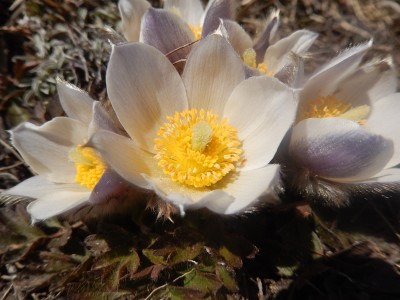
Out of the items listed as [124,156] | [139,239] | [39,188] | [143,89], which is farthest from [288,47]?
[39,188]

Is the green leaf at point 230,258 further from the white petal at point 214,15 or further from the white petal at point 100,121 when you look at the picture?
the white petal at point 214,15

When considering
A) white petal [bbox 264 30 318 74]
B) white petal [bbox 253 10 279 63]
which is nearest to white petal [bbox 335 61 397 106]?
white petal [bbox 264 30 318 74]

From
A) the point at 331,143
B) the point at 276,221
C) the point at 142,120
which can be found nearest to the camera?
the point at 331,143

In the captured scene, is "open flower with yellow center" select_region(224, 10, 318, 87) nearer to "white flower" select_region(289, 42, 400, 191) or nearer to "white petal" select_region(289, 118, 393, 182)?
"white flower" select_region(289, 42, 400, 191)

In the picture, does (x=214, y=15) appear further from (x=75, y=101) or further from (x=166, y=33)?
(x=75, y=101)

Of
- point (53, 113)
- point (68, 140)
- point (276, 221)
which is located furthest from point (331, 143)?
point (53, 113)

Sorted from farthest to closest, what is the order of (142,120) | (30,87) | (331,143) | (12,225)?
(30,87) < (12,225) < (142,120) < (331,143)

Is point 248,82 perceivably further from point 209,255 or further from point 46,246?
point 46,246
